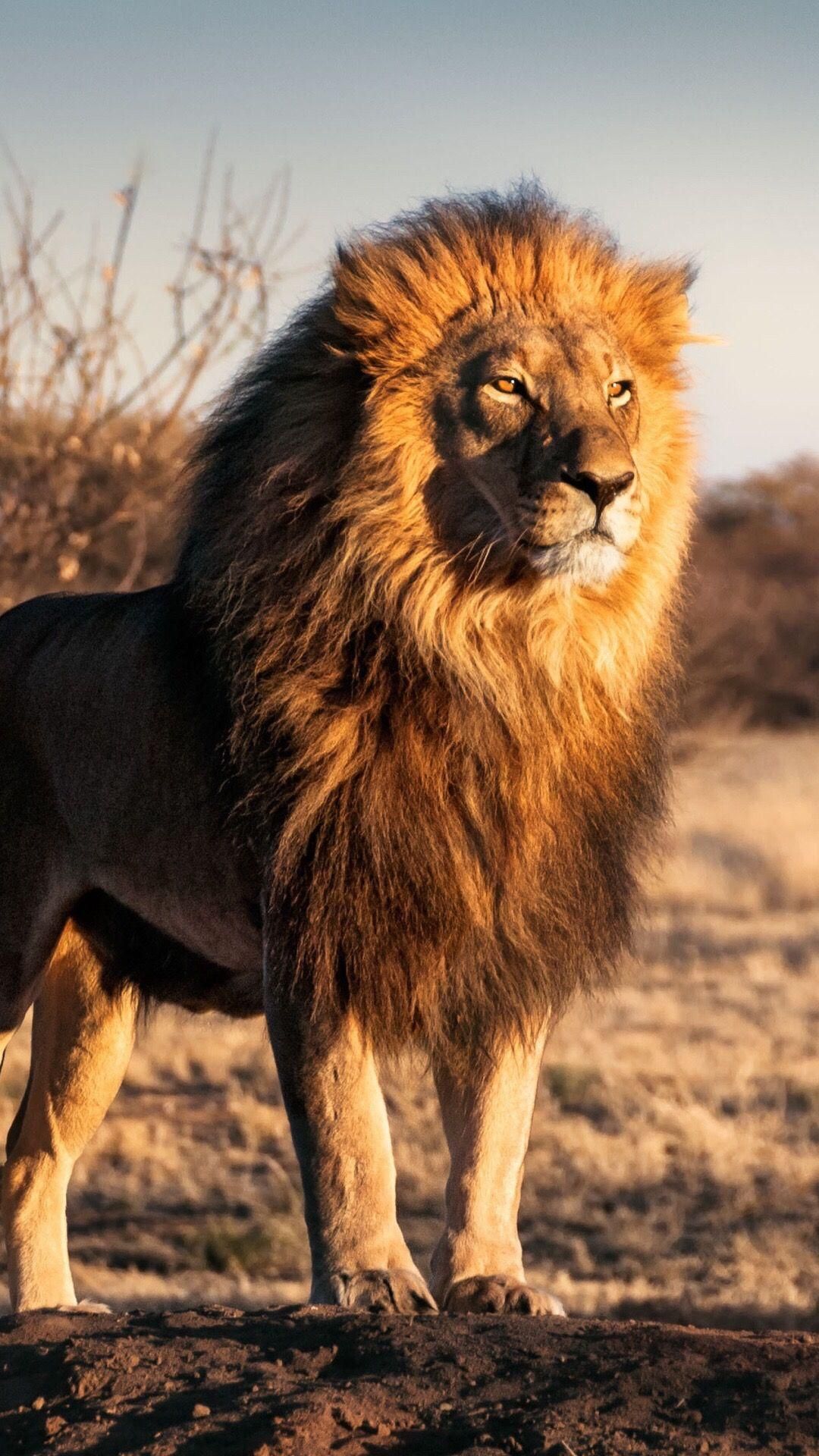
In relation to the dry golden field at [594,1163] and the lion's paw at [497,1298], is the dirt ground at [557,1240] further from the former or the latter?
the lion's paw at [497,1298]

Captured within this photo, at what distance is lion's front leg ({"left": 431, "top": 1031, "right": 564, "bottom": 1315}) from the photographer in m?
3.81

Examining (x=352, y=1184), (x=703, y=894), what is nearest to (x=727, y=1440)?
(x=352, y=1184)

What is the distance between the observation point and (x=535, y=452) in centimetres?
367

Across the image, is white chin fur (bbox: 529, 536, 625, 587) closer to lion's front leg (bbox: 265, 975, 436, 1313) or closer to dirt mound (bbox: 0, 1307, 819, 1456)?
lion's front leg (bbox: 265, 975, 436, 1313)

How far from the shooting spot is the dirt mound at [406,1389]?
2656 mm

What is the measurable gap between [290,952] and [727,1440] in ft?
4.22

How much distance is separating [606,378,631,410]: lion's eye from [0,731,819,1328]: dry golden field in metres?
1.33

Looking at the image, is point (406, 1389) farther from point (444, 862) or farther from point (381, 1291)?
point (444, 862)

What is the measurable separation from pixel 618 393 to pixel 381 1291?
5.66ft

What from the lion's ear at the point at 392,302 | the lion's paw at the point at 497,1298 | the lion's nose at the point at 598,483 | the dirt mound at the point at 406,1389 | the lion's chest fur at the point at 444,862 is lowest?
the lion's paw at the point at 497,1298

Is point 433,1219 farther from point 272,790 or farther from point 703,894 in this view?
point 703,894

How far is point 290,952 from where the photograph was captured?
143 inches

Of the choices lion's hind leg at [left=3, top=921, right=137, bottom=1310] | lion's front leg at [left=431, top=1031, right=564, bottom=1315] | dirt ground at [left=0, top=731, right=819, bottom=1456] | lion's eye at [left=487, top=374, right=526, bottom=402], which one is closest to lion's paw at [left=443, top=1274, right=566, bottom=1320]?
lion's front leg at [left=431, top=1031, right=564, bottom=1315]

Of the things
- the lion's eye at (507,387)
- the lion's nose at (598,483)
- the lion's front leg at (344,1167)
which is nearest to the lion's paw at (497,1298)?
the lion's front leg at (344,1167)
